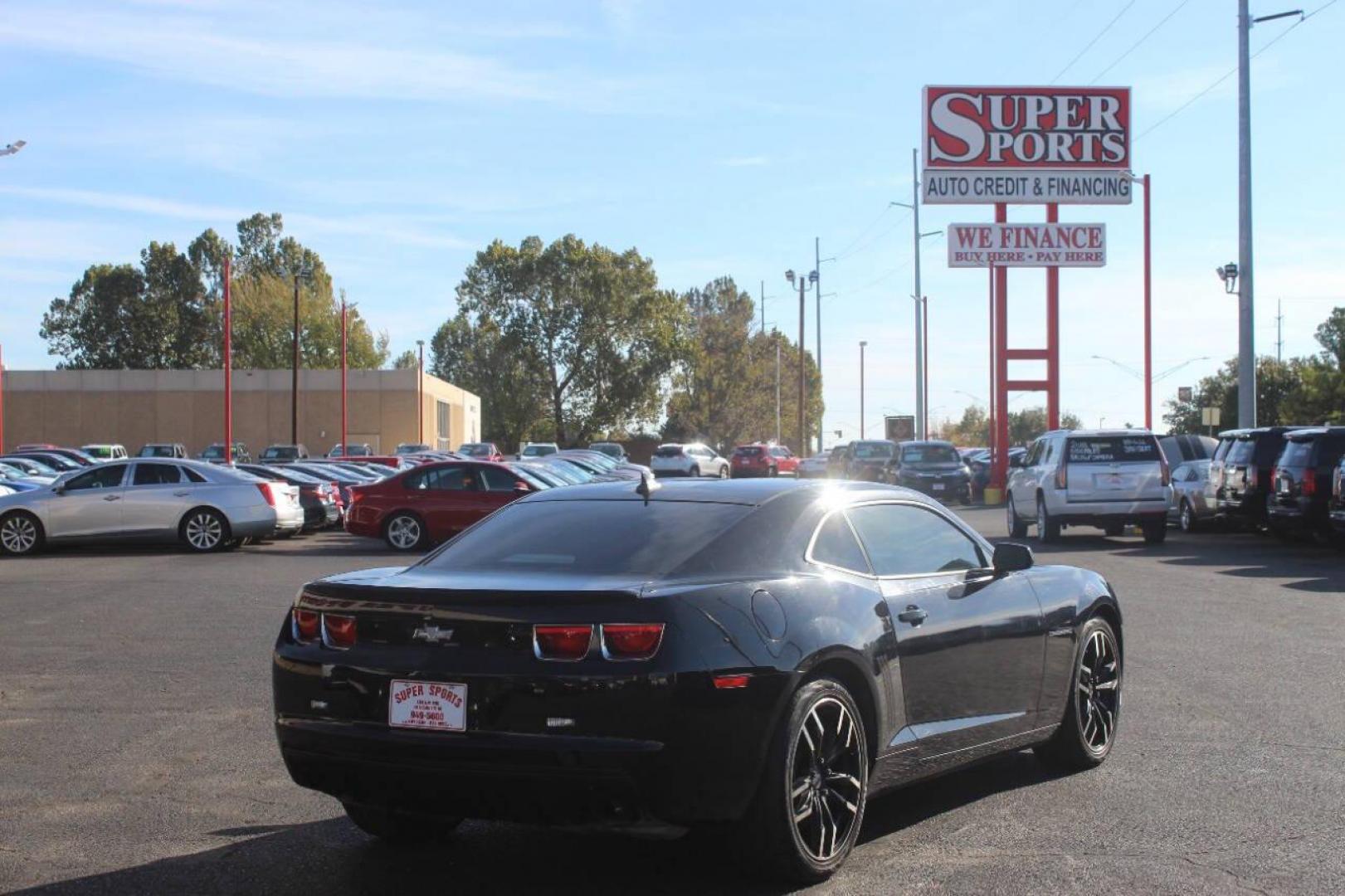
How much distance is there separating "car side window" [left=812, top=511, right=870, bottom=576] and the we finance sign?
119 feet

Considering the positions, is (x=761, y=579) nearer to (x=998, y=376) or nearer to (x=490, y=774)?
(x=490, y=774)

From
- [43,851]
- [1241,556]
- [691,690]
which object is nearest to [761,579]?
[691,690]

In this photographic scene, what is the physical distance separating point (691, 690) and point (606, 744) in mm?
339

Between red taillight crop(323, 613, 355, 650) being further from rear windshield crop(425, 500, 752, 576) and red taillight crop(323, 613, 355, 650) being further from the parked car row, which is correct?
the parked car row

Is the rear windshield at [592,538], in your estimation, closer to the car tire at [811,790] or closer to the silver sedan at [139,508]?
the car tire at [811,790]

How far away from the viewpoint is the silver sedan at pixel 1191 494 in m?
27.7

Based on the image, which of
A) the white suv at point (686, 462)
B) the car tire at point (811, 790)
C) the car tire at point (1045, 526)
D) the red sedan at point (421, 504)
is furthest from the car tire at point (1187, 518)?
the white suv at point (686, 462)

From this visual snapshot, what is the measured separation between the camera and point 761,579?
5.71 metres

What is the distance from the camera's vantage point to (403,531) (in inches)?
950

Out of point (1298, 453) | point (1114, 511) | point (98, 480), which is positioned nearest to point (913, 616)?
point (1298, 453)

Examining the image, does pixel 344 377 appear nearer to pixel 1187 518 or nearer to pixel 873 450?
pixel 873 450

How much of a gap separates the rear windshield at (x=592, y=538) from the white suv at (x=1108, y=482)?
60.6ft

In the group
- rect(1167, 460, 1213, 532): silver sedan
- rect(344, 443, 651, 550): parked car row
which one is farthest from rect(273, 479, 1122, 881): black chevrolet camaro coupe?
→ rect(1167, 460, 1213, 532): silver sedan

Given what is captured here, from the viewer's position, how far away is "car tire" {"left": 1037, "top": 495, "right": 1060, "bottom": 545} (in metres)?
24.4
